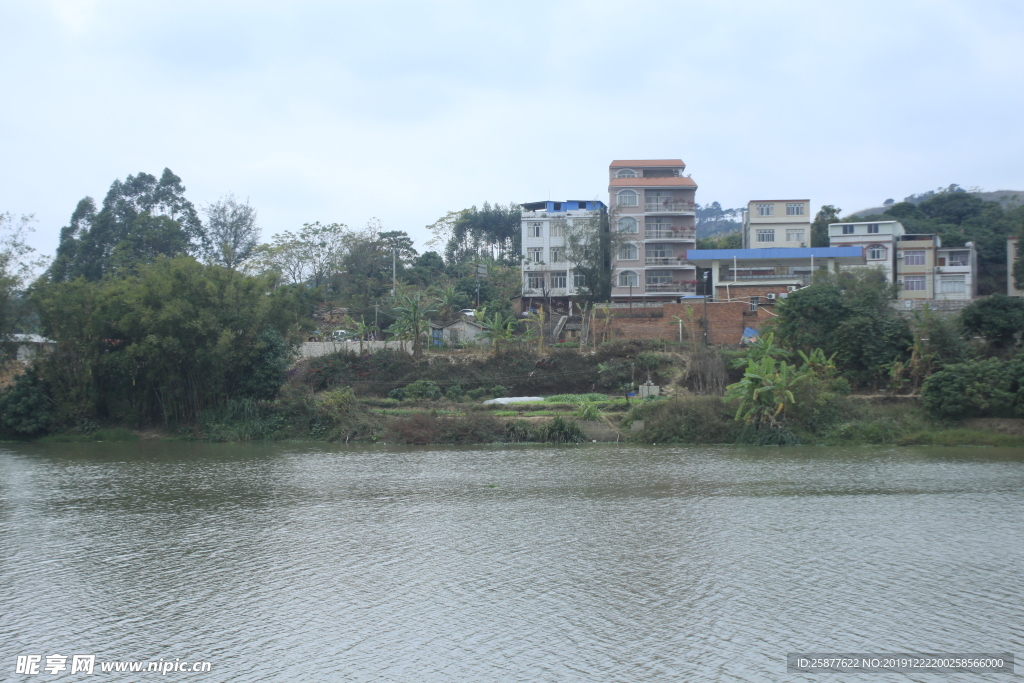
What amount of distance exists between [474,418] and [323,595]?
18189 mm

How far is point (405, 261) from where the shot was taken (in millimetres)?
64938

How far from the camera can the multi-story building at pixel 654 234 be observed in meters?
57.6

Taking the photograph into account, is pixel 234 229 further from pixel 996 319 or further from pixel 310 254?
pixel 996 319

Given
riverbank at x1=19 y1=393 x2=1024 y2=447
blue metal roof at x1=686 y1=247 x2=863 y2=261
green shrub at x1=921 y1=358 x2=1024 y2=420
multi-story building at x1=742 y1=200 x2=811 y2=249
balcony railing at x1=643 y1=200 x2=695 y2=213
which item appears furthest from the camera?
multi-story building at x1=742 y1=200 x2=811 y2=249

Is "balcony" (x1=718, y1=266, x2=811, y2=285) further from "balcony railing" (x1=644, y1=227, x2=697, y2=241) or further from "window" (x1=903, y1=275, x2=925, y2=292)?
"window" (x1=903, y1=275, x2=925, y2=292)

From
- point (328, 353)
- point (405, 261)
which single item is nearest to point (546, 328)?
point (328, 353)

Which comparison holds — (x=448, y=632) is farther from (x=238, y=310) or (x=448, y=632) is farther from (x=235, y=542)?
(x=238, y=310)

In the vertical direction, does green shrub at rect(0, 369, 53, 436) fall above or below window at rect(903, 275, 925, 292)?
below

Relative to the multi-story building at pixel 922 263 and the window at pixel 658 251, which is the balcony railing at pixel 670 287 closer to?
the window at pixel 658 251

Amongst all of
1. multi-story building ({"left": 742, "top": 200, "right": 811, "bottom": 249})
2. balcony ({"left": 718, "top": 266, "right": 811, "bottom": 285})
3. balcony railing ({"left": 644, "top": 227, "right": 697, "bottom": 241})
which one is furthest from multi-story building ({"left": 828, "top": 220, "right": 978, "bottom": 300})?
balcony railing ({"left": 644, "top": 227, "right": 697, "bottom": 241})

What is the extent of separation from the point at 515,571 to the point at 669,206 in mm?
49629

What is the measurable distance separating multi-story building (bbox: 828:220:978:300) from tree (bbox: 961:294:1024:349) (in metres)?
23.2

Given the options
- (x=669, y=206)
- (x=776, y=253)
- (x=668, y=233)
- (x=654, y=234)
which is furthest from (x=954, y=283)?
(x=654, y=234)

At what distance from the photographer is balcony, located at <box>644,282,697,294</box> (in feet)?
187
